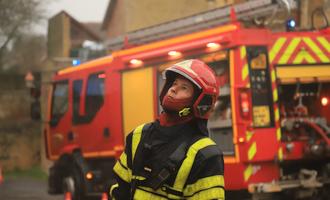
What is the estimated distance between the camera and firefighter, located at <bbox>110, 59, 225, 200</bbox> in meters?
2.68

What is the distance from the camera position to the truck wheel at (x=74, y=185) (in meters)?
9.96

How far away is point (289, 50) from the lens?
293 inches

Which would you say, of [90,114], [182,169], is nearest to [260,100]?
[90,114]

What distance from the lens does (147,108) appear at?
27.2 feet

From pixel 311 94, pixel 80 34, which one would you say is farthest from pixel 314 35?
pixel 80 34

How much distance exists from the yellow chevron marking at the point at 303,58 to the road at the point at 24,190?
6.95 metres

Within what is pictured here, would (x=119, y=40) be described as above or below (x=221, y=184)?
above

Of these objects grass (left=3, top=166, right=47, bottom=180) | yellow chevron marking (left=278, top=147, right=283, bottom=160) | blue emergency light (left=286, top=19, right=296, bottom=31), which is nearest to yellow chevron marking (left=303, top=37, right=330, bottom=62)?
blue emergency light (left=286, top=19, right=296, bottom=31)

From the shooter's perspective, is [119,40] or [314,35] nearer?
[314,35]

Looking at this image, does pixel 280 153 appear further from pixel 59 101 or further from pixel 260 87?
pixel 59 101

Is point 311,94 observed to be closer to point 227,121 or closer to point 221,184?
point 227,121

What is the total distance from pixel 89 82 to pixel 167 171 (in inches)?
288

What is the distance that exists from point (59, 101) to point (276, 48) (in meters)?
4.65

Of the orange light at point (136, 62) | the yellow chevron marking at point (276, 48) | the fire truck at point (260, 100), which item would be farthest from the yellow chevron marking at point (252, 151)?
the orange light at point (136, 62)
